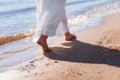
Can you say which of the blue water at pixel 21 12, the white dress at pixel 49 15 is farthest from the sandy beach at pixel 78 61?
the blue water at pixel 21 12

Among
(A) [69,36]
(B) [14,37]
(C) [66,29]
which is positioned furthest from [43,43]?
(B) [14,37]

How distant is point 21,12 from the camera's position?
12344mm

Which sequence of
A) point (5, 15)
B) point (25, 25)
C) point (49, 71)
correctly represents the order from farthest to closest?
point (5, 15)
point (25, 25)
point (49, 71)

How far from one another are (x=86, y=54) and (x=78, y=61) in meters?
0.30

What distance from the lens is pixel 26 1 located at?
Answer: 1548cm

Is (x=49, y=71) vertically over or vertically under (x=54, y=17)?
under

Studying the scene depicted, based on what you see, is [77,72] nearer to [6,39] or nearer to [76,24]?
[6,39]

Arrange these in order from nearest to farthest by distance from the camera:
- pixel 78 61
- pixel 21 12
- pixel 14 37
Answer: pixel 78 61
pixel 14 37
pixel 21 12

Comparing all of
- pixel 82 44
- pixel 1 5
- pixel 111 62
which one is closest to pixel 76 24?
pixel 82 44

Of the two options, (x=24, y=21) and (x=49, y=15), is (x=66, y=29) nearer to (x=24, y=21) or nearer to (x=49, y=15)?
(x=49, y=15)

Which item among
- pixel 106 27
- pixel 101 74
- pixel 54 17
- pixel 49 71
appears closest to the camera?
pixel 101 74

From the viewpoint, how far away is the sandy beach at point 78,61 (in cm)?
468

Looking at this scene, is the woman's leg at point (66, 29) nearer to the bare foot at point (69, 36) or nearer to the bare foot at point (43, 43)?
the bare foot at point (69, 36)

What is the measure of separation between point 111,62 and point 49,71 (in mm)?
847
